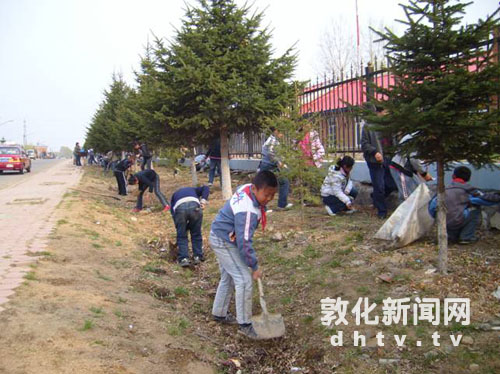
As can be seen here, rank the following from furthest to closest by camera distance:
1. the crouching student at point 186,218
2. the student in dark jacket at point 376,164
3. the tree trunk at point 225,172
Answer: the tree trunk at point 225,172
the student in dark jacket at point 376,164
the crouching student at point 186,218

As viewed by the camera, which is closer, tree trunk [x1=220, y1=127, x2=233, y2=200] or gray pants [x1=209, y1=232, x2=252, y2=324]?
gray pants [x1=209, y1=232, x2=252, y2=324]

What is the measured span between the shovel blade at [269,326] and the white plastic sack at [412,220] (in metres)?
2.01

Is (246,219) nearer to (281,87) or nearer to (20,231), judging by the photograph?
(20,231)

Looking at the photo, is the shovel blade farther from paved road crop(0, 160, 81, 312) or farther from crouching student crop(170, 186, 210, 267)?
crouching student crop(170, 186, 210, 267)

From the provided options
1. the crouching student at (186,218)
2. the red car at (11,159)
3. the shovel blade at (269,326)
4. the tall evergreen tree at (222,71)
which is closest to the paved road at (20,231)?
the crouching student at (186,218)

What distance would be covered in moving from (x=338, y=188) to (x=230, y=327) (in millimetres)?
3991

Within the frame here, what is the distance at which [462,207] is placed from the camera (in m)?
5.38

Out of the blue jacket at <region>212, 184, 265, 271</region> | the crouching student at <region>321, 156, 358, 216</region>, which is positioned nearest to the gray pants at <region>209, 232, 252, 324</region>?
the blue jacket at <region>212, 184, 265, 271</region>

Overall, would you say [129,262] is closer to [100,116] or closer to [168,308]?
[168,308]

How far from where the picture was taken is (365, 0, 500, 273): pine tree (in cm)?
402

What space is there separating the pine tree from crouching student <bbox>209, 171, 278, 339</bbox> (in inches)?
50.2

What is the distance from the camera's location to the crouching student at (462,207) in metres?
5.37

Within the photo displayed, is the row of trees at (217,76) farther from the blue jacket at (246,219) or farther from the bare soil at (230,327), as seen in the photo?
the blue jacket at (246,219)

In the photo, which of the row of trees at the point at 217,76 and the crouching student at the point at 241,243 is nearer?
the crouching student at the point at 241,243
